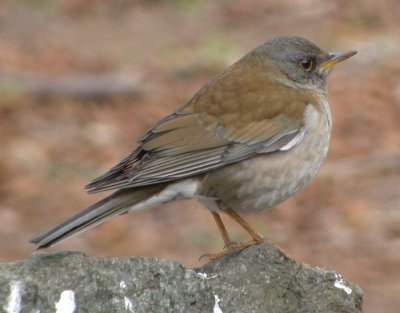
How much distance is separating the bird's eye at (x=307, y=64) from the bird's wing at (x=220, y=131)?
1.40 feet

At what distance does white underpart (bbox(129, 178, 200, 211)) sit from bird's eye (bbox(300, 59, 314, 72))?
151 centimetres

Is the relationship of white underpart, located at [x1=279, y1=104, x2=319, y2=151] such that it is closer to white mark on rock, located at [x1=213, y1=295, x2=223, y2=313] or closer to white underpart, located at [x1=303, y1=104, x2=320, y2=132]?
white underpart, located at [x1=303, y1=104, x2=320, y2=132]

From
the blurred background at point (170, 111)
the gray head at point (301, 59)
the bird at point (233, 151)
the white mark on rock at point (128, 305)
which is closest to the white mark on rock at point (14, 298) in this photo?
the white mark on rock at point (128, 305)

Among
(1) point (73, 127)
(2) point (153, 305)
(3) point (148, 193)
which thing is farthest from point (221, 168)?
A: (1) point (73, 127)

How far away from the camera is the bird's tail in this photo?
245 inches

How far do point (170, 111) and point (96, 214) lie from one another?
8.31 metres

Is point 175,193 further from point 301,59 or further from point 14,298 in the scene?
point 14,298

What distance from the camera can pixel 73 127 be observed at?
1455 centimetres

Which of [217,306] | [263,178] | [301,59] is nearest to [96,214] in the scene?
[217,306]

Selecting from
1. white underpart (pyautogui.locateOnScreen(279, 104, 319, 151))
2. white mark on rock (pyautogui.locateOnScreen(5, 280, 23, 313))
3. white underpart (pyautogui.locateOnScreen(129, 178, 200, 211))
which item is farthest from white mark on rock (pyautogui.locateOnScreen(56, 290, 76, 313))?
white underpart (pyautogui.locateOnScreen(279, 104, 319, 151))

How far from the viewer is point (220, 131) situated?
25.3ft

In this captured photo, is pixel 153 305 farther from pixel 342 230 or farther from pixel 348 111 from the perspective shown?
pixel 348 111

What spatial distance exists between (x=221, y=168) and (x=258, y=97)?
657mm

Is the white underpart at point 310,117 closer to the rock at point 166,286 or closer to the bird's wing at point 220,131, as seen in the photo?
the bird's wing at point 220,131
